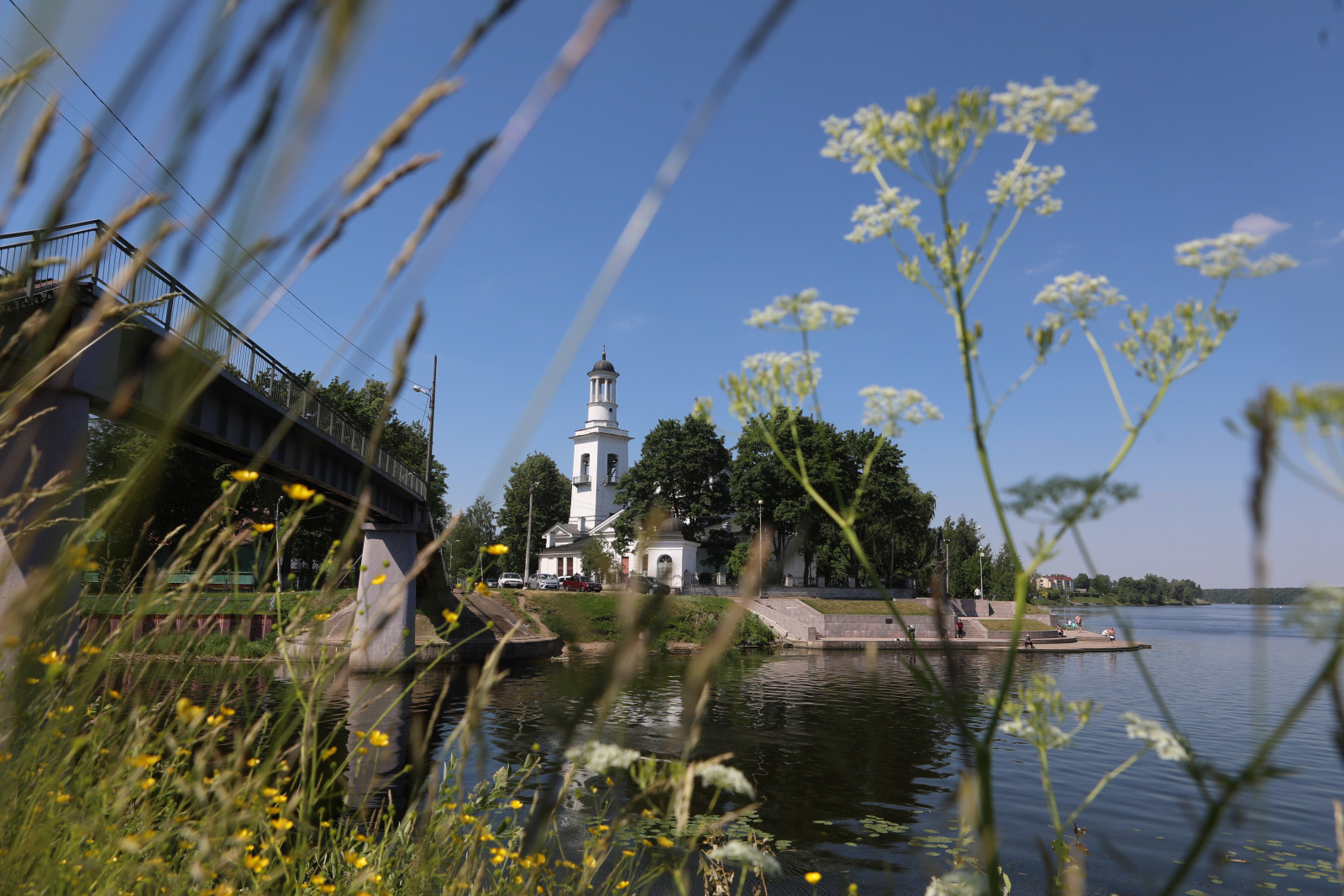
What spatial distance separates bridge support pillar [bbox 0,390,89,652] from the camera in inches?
41.9

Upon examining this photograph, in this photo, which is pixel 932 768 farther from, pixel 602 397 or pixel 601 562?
Result: pixel 602 397

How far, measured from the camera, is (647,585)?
84 centimetres

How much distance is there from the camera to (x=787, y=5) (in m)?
0.62

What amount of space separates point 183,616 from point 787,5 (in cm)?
194

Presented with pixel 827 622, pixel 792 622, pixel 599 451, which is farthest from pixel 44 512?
pixel 599 451

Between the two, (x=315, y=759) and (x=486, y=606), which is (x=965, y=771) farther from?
(x=486, y=606)

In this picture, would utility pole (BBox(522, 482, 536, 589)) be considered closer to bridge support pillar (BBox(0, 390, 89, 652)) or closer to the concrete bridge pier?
the concrete bridge pier

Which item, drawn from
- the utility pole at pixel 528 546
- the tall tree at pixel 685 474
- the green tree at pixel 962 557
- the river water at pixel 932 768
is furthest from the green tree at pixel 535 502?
the river water at pixel 932 768

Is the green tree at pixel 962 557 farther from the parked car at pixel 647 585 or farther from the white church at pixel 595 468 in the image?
the parked car at pixel 647 585

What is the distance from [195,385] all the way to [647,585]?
2.27 ft

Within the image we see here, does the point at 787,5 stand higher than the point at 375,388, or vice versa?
the point at 375,388

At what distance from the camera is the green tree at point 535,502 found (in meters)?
83.3

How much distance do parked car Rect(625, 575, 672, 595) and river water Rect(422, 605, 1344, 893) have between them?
0.10 metres

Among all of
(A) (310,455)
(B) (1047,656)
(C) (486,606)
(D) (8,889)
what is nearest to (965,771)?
(D) (8,889)
